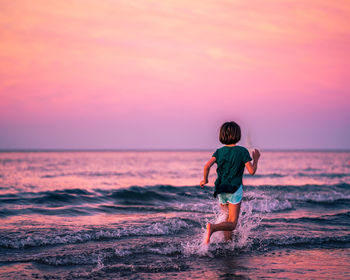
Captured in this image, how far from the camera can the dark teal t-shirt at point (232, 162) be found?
18.9 feet

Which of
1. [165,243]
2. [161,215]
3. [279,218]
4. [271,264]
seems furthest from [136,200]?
[271,264]

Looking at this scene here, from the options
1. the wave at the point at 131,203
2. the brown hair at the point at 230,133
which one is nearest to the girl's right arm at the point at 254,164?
the brown hair at the point at 230,133

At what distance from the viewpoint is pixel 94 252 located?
19.7 ft

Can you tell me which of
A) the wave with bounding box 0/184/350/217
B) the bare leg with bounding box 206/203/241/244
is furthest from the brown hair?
the wave with bounding box 0/184/350/217

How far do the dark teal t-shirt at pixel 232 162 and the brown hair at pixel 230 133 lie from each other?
0.39 feet

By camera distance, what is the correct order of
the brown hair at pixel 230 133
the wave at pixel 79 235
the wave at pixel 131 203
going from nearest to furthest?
the brown hair at pixel 230 133
the wave at pixel 79 235
the wave at pixel 131 203

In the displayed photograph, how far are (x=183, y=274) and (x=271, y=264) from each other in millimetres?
1375

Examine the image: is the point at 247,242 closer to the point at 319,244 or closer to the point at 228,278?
the point at 319,244

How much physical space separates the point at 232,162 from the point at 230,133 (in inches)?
17.6

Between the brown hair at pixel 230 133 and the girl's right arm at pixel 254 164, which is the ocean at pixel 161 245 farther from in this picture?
the brown hair at pixel 230 133

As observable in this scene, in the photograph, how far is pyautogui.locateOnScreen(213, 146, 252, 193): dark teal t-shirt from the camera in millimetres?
5750

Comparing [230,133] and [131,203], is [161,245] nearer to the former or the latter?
[230,133]

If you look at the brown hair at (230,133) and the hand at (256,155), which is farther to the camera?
the brown hair at (230,133)

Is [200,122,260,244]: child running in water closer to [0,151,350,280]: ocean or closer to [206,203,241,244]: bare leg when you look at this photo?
[206,203,241,244]: bare leg
